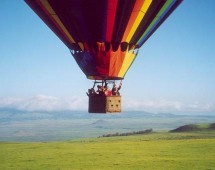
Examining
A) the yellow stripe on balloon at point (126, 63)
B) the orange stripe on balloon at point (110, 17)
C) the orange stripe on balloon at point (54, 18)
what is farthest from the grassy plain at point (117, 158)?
the orange stripe on balloon at point (110, 17)

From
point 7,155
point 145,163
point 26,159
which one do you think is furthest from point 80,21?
point 7,155

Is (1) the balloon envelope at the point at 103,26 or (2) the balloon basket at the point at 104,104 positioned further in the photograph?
(2) the balloon basket at the point at 104,104

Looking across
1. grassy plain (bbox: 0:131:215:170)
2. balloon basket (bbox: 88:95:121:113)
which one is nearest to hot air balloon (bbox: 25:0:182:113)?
balloon basket (bbox: 88:95:121:113)

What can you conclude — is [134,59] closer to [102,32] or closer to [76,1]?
[102,32]

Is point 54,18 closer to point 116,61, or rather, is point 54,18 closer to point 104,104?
point 116,61

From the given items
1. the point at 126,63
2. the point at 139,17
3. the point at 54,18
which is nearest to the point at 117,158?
the point at 126,63

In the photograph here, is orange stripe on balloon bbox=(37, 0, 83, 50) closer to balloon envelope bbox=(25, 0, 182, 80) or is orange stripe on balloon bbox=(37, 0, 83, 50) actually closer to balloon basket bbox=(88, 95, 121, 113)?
balloon envelope bbox=(25, 0, 182, 80)

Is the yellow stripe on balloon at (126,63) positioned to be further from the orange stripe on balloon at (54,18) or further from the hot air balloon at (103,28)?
the orange stripe on balloon at (54,18)
